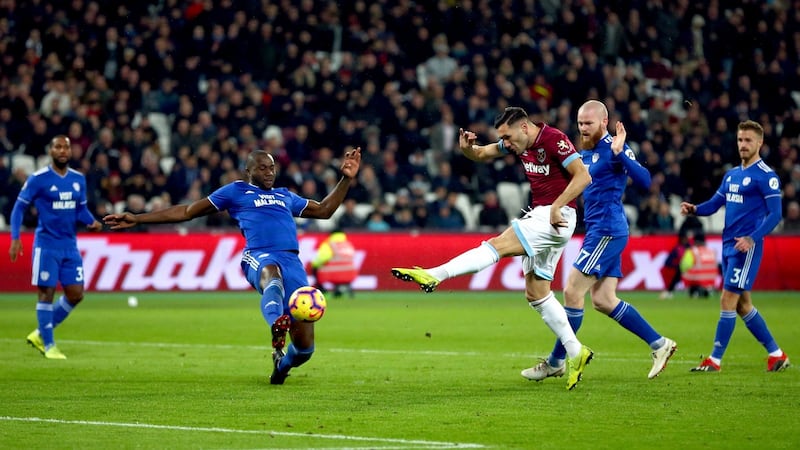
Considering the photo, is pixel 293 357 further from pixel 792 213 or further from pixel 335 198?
pixel 792 213

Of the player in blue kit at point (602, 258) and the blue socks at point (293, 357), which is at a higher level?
the player in blue kit at point (602, 258)

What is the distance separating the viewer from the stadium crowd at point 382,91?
26.6 m

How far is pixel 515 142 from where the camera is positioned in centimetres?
1063

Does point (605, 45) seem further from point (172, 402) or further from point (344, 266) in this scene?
point (172, 402)

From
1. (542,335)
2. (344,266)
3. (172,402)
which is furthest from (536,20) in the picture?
(172,402)

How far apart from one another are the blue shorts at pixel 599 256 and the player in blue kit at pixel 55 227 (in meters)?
5.86

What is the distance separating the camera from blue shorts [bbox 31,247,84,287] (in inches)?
560

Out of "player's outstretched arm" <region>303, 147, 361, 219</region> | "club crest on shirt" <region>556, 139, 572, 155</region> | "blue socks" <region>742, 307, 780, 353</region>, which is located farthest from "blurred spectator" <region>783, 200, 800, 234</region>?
"player's outstretched arm" <region>303, 147, 361, 219</region>

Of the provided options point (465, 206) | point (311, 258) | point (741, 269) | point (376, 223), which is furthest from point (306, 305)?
point (465, 206)

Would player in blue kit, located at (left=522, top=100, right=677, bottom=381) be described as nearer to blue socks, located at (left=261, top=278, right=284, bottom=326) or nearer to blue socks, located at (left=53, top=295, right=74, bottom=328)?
blue socks, located at (left=261, top=278, right=284, bottom=326)

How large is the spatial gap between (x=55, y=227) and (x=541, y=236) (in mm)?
6529

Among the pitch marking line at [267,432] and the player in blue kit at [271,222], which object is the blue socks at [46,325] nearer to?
the player in blue kit at [271,222]

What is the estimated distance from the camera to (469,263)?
33.1ft

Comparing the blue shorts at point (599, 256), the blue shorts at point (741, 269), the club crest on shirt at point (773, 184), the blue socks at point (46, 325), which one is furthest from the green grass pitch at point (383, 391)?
the club crest on shirt at point (773, 184)
